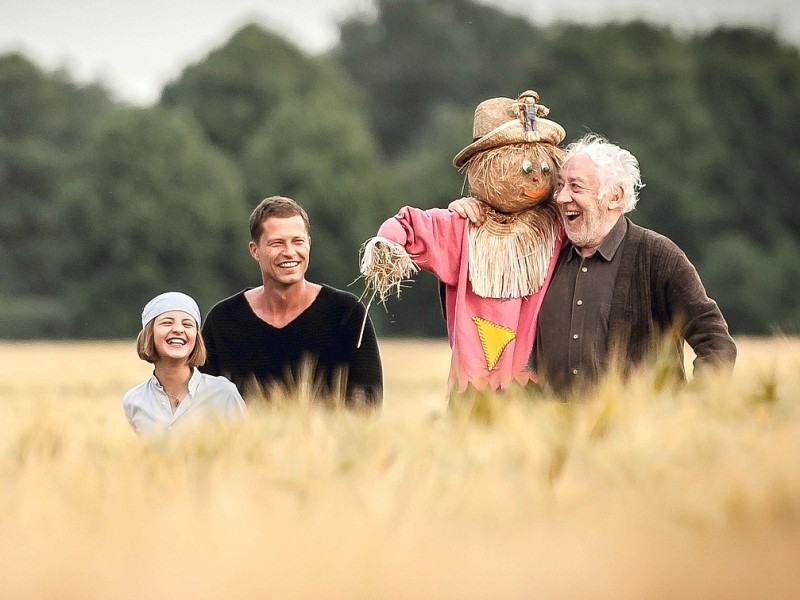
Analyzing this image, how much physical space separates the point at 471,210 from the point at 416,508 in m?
2.72

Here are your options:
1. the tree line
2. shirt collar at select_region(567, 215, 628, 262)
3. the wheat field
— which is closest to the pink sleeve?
shirt collar at select_region(567, 215, 628, 262)

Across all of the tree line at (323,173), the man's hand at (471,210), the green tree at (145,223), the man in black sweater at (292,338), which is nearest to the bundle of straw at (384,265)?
the man in black sweater at (292,338)

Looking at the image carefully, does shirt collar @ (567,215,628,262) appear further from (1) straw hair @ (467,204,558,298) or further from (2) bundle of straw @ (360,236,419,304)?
(2) bundle of straw @ (360,236,419,304)

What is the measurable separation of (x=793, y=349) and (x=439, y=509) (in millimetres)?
1958

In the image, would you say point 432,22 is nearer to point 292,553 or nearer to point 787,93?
point 787,93

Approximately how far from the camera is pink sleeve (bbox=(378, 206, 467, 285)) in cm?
464

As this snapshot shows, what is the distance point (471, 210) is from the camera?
4742mm

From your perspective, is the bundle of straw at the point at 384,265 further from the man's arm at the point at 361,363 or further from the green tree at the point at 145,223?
the green tree at the point at 145,223

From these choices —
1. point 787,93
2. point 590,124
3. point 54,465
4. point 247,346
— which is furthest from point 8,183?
point 54,465

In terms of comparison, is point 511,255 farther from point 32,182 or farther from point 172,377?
point 32,182

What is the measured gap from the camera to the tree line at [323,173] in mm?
Answer: 29875

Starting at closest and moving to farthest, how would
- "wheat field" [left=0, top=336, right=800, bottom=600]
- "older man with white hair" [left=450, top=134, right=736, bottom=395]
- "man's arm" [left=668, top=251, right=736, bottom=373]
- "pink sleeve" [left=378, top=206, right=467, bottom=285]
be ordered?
1. "wheat field" [left=0, top=336, right=800, bottom=600]
2. "man's arm" [left=668, top=251, right=736, bottom=373]
3. "older man with white hair" [left=450, top=134, right=736, bottom=395]
4. "pink sleeve" [left=378, top=206, right=467, bottom=285]

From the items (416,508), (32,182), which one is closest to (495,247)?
(416,508)

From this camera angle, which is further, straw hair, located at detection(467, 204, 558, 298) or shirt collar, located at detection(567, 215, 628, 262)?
straw hair, located at detection(467, 204, 558, 298)
